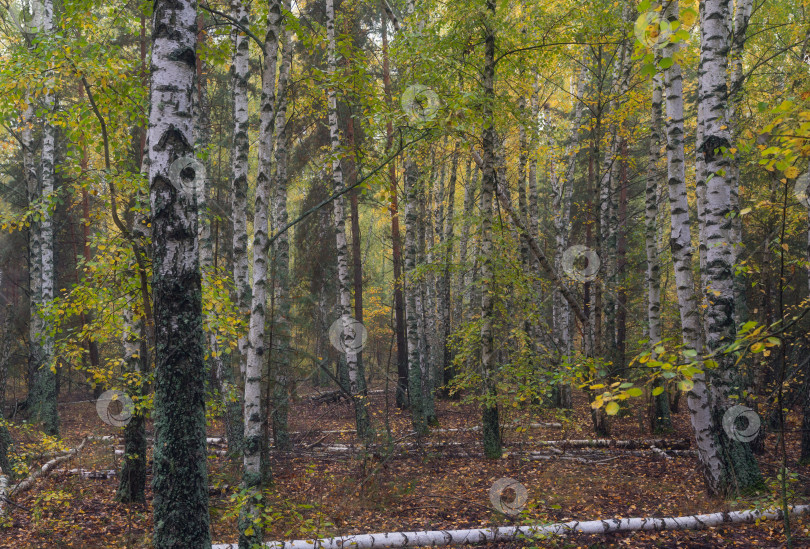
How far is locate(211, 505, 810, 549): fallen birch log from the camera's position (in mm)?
5133

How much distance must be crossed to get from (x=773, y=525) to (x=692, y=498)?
3.67 ft

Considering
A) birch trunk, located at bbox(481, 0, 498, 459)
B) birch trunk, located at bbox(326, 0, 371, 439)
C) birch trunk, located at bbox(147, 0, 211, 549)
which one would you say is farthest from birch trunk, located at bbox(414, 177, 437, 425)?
birch trunk, located at bbox(147, 0, 211, 549)

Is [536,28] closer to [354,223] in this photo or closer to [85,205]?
[354,223]

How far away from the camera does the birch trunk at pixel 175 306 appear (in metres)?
3.12

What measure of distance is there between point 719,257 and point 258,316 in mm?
5542

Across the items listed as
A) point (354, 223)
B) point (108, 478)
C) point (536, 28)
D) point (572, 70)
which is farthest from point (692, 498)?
point (572, 70)

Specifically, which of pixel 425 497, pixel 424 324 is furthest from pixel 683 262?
pixel 424 324

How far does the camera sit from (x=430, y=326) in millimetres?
16281

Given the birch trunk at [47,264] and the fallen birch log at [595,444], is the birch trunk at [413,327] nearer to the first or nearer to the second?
the fallen birch log at [595,444]

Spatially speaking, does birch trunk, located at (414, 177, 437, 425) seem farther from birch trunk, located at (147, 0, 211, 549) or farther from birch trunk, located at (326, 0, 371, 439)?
birch trunk, located at (147, 0, 211, 549)

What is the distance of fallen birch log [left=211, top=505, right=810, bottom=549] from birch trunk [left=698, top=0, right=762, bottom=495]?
0.76 metres

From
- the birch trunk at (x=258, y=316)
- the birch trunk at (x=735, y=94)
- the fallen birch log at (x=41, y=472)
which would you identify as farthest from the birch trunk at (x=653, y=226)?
the fallen birch log at (x=41, y=472)

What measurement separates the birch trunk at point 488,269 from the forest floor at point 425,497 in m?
0.56

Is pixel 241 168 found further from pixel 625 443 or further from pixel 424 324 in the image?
pixel 424 324
